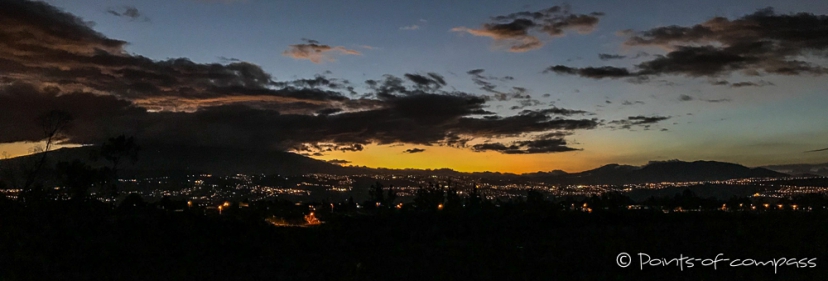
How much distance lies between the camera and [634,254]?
22.2 metres

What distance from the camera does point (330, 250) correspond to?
91.7ft

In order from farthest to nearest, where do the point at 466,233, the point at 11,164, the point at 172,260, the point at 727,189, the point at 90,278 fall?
the point at 727,189
the point at 11,164
the point at 466,233
the point at 172,260
the point at 90,278

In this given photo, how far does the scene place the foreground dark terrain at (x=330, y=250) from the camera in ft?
63.6

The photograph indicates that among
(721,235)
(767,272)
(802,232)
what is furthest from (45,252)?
(802,232)

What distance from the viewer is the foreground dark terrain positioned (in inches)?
763

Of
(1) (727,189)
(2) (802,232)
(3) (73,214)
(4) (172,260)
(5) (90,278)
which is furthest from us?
(1) (727,189)

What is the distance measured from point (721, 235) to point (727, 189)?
151083mm

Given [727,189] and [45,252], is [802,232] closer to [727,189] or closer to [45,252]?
[45,252]
